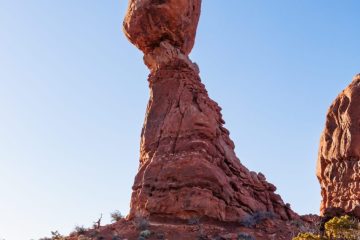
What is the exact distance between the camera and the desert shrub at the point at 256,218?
30.7 meters

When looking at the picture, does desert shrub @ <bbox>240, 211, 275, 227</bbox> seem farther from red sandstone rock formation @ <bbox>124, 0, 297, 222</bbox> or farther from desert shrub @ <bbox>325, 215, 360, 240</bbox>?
desert shrub @ <bbox>325, 215, 360, 240</bbox>

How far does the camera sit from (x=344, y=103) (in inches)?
1363

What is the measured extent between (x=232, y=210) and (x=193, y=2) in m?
15.5

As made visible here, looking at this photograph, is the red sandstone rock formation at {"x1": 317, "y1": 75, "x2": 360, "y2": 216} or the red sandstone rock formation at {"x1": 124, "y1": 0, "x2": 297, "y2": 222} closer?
the red sandstone rock formation at {"x1": 124, "y1": 0, "x2": 297, "y2": 222}

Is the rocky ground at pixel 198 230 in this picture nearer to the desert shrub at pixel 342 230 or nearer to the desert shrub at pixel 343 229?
the desert shrub at pixel 342 230

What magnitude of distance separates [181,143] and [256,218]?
6093 millimetres

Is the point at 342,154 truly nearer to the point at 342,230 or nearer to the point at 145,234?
the point at 342,230

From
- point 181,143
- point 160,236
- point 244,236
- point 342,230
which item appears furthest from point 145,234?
point 342,230

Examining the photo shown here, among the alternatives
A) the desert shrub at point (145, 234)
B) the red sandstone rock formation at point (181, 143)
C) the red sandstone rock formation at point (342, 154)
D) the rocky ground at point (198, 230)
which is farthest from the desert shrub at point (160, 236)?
the red sandstone rock formation at point (342, 154)

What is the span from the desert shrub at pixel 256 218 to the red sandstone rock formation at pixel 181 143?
395 millimetres

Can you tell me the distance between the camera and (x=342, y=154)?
33.6m

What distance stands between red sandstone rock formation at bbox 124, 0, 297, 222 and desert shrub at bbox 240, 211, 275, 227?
395mm

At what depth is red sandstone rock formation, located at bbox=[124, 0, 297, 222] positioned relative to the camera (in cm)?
3130

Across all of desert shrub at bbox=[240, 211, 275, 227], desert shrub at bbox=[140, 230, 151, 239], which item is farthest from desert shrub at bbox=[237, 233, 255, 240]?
desert shrub at bbox=[140, 230, 151, 239]
